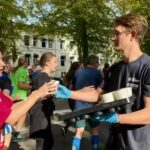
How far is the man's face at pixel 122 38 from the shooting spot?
11.0 feet

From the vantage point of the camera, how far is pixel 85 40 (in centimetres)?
3091

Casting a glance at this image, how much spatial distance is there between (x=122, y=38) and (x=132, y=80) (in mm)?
343

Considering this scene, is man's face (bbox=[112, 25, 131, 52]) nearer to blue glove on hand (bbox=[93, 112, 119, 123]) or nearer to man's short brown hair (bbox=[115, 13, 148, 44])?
man's short brown hair (bbox=[115, 13, 148, 44])

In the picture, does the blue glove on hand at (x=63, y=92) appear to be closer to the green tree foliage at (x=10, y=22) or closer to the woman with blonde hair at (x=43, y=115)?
the woman with blonde hair at (x=43, y=115)

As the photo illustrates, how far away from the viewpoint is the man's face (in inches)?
132

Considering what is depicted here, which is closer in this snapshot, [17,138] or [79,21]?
[17,138]

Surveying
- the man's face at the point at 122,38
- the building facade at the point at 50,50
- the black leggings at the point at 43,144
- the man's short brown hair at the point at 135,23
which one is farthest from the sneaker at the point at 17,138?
the building facade at the point at 50,50

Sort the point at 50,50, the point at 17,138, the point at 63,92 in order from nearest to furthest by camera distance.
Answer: the point at 63,92, the point at 17,138, the point at 50,50

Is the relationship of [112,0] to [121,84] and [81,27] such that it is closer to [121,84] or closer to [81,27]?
[81,27]

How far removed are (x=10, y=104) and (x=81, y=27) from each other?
27961mm

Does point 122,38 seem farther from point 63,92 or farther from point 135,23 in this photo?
point 63,92

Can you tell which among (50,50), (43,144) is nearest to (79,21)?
(43,144)

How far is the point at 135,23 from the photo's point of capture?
3268 millimetres

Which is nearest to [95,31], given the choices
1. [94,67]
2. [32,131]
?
[94,67]
